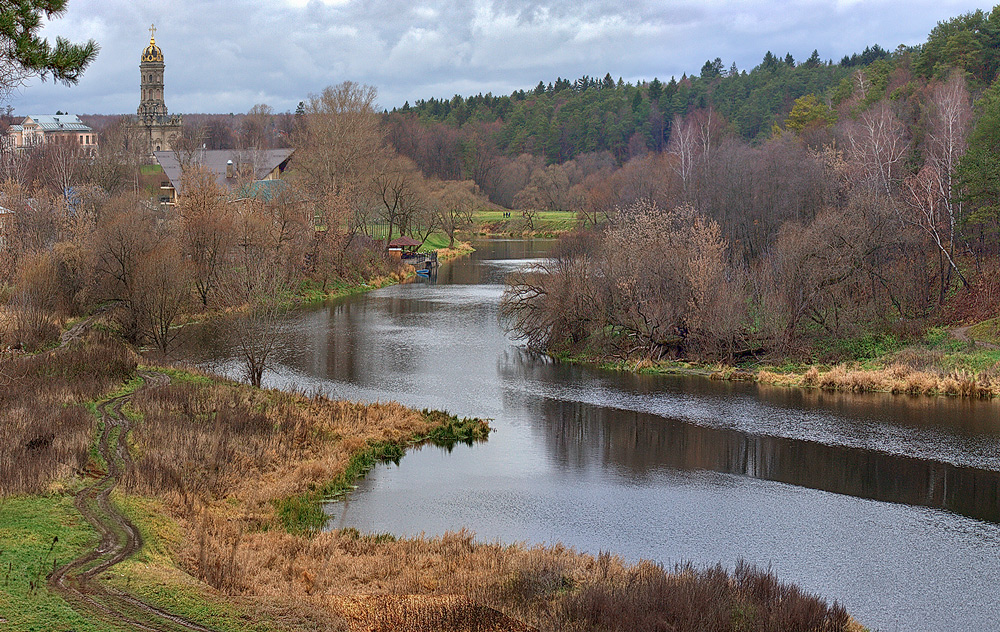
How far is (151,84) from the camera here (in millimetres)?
93750

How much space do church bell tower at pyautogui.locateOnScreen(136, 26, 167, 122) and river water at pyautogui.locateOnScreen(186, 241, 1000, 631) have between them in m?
68.2

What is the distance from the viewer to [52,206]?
44.4 meters

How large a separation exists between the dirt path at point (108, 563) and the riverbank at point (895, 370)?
64.0 feet

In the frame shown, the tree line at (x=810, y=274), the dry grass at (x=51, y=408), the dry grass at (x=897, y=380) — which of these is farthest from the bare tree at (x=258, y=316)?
the dry grass at (x=897, y=380)

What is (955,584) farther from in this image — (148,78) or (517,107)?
(517,107)

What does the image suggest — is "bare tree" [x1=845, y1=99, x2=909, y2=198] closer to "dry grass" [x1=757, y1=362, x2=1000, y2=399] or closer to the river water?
"dry grass" [x1=757, y1=362, x2=1000, y2=399]

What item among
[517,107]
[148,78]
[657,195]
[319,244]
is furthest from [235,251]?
[517,107]

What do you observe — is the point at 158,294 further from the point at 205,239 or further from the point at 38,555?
the point at 38,555

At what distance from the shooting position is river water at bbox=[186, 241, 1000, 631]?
15.6m

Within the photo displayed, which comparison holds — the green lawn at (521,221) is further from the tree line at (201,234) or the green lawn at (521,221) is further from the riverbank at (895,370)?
the riverbank at (895,370)

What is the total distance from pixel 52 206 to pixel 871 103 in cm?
4680

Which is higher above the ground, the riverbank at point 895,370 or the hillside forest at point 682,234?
the hillside forest at point 682,234

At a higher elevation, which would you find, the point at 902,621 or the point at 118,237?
the point at 118,237

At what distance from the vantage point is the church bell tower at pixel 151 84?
93188 millimetres
